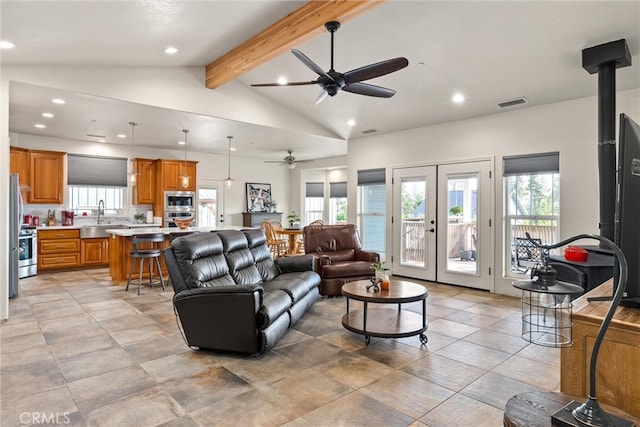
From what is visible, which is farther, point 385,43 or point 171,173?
point 171,173

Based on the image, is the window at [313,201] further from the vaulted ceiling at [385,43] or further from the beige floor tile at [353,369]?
the beige floor tile at [353,369]

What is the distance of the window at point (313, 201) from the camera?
35.7ft

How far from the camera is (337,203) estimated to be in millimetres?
10461

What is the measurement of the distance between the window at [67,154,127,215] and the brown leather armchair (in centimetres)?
507

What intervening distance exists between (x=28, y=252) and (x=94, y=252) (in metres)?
1.20

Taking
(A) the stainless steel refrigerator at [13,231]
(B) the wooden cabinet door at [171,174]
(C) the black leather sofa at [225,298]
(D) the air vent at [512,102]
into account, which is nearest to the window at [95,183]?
(B) the wooden cabinet door at [171,174]

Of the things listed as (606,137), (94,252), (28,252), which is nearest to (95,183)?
(94,252)

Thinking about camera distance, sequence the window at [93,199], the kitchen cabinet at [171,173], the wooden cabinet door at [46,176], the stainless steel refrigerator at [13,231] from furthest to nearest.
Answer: the kitchen cabinet at [171,173] < the window at [93,199] < the wooden cabinet door at [46,176] < the stainless steel refrigerator at [13,231]

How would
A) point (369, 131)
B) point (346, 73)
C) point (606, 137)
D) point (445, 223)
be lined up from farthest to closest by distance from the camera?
point (369, 131), point (445, 223), point (606, 137), point (346, 73)

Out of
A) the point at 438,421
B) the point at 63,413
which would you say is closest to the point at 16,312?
the point at 63,413

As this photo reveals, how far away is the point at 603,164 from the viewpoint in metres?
3.75

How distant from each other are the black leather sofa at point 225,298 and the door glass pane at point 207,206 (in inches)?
230

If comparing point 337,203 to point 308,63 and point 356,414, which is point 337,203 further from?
point 356,414

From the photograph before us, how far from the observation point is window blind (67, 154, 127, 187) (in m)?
7.80
